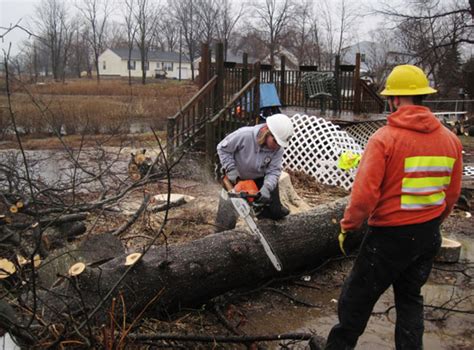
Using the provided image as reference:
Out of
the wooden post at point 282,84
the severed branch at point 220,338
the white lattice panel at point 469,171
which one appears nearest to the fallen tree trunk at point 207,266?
the severed branch at point 220,338

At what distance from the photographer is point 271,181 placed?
4340 mm

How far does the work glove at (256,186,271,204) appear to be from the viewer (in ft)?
13.6

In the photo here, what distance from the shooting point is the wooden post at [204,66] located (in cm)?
955

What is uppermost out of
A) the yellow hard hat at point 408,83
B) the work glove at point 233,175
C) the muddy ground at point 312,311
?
the yellow hard hat at point 408,83

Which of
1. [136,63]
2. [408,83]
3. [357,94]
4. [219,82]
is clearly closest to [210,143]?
[219,82]

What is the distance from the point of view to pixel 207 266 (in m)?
3.84

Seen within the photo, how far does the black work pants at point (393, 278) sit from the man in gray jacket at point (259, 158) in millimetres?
1409

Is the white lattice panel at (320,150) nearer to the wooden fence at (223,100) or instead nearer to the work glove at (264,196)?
the wooden fence at (223,100)

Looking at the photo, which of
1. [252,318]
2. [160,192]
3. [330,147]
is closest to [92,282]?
[252,318]

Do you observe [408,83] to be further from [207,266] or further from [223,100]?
[223,100]

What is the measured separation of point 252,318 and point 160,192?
4202mm

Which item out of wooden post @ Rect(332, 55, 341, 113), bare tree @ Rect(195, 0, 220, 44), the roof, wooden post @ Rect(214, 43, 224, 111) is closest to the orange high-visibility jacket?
wooden post @ Rect(214, 43, 224, 111)

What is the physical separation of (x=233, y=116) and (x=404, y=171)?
6413 mm

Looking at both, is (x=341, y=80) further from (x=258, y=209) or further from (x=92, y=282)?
(x=92, y=282)
